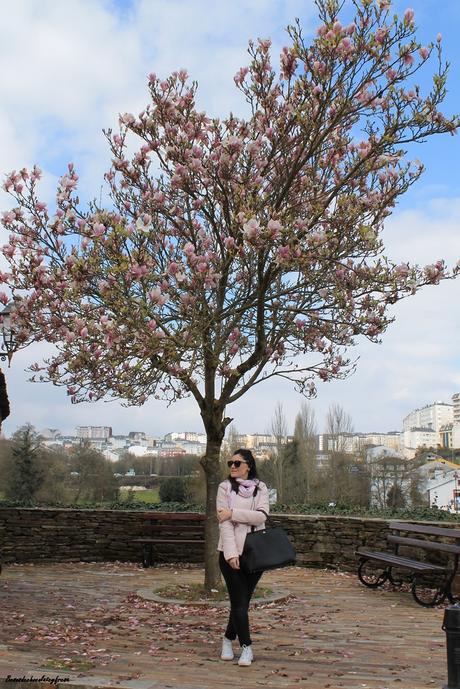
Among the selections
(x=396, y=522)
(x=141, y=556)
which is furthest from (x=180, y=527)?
(x=396, y=522)

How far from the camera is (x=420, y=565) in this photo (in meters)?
8.98

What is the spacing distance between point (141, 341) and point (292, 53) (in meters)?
3.67

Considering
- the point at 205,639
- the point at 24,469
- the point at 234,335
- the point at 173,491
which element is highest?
the point at 234,335

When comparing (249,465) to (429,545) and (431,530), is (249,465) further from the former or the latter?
(431,530)

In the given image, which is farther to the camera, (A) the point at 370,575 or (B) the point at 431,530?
(A) the point at 370,575

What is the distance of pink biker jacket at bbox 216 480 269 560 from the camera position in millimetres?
5781

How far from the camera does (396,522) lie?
1134 centimetres

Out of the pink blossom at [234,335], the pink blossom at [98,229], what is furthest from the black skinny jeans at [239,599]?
the pink blossom at [234,335]

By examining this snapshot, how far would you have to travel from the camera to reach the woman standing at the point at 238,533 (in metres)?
5.70

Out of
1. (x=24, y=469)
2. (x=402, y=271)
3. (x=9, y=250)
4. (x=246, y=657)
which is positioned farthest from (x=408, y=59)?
(x=24, y=469)

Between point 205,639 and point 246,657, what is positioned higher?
point 246,657

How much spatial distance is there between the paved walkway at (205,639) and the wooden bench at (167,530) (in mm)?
2033

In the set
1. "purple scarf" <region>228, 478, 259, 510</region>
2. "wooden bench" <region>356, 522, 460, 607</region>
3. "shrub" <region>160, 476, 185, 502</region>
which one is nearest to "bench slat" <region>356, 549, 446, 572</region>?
"wooden bench" <region>356, 522, 460, 607</region>

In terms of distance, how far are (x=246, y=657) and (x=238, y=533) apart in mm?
960
